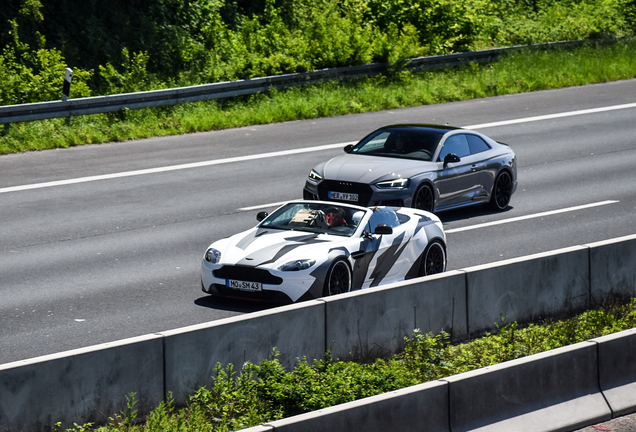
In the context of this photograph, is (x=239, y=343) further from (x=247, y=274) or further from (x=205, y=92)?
(x=205, y=92)

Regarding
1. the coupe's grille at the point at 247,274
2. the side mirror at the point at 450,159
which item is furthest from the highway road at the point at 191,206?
the side mirror at the point at 450,159

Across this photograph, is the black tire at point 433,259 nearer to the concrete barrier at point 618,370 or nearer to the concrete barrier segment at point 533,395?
the concrete barrier at point 618,370

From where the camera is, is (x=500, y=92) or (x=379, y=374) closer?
(x=379, y=374)

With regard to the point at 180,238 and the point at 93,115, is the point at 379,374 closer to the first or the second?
the point at 180,238

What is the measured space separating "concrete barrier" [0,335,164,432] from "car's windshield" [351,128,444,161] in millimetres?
9669

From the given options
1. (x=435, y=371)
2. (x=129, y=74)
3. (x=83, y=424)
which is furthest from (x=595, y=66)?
(x=83, y=424)

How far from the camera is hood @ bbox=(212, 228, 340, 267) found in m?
11.6

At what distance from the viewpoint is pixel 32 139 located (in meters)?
21.5

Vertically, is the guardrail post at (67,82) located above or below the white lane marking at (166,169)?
above

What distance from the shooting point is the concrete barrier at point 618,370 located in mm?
8492

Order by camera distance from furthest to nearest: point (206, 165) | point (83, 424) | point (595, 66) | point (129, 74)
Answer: point (595, 66) < point (129, 74) < point (206, 165) < point (83, 424)

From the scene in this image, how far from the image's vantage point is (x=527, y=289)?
→ 11.2 metres

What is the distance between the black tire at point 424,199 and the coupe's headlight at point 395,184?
31cm

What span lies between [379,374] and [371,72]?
20.0 meters
